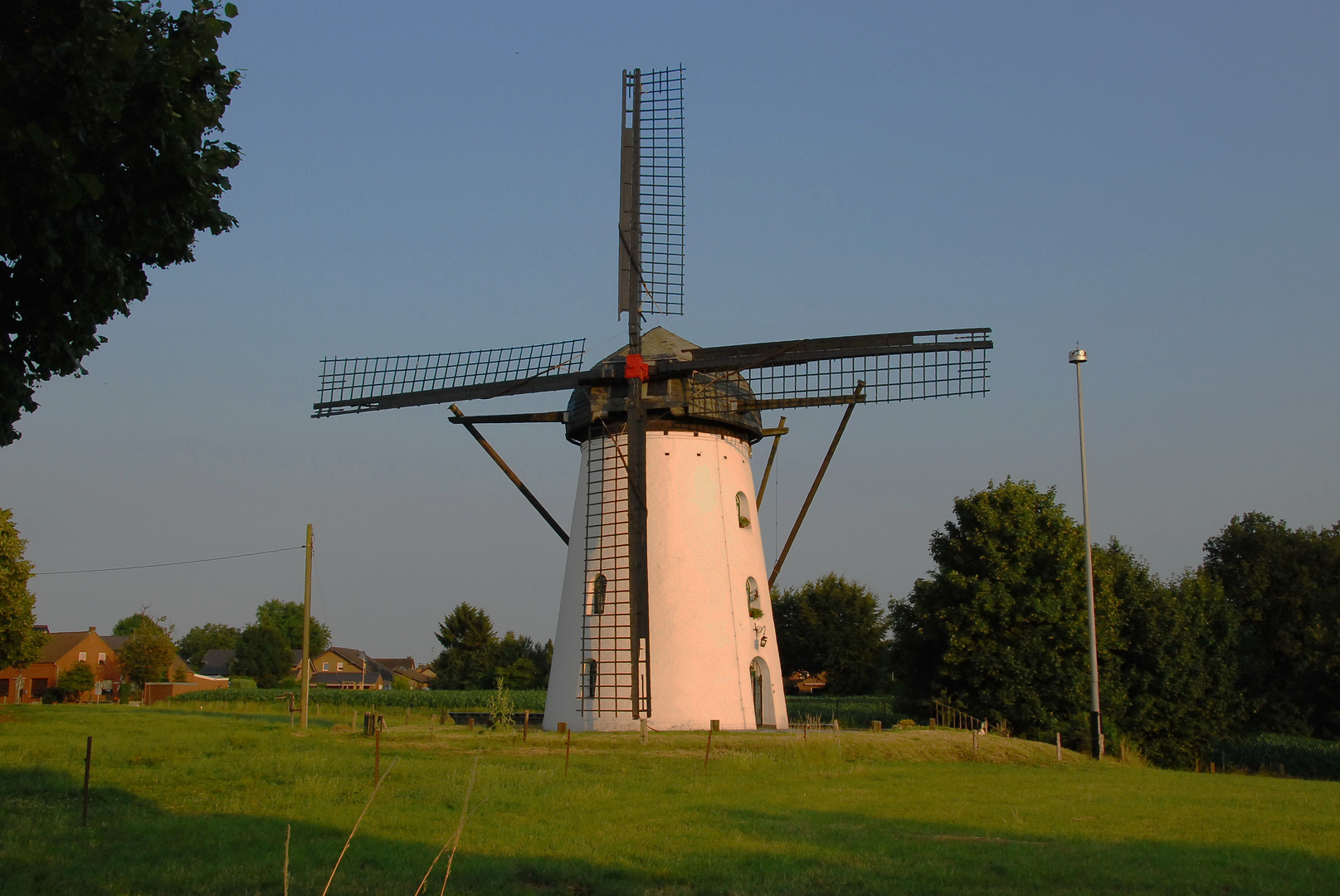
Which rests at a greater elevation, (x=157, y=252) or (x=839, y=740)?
(x=157, y=252)

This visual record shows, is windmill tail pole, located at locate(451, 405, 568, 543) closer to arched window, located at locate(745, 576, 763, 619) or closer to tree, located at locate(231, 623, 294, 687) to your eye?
arched window, located at locate(745, 576, 763, 619)

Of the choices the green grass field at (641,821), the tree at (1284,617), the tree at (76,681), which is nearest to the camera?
the green grass field at (641,821)

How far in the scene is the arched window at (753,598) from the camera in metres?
27.0

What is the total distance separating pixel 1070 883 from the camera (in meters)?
10.2

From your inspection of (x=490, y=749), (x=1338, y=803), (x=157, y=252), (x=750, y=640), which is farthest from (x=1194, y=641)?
(x=157, y=252)

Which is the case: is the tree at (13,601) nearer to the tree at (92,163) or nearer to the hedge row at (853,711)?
the hedge row at (853,711)

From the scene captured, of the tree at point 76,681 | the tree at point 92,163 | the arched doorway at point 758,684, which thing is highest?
the tree at point 92,163

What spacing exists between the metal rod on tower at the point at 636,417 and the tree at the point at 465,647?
44.5 meters

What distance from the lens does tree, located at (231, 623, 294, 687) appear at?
89438 mm

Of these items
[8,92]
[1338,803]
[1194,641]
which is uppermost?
[8,92]

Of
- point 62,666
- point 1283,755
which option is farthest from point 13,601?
point 62,666

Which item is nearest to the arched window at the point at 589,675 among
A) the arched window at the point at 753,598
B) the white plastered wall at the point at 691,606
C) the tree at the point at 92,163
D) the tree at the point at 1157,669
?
the white plastered wall at the point at 691,606

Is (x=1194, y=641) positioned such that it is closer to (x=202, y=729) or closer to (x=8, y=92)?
(x=202, y=729)

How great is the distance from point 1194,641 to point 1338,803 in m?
22.6
